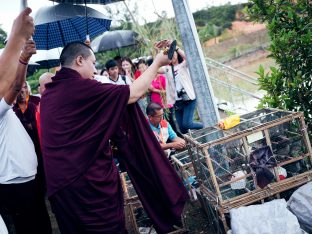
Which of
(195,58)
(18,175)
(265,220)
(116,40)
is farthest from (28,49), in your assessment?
(116,40)

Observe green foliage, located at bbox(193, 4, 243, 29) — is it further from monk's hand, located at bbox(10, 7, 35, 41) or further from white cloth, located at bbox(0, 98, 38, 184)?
monk's hand, located at bbox(10, 7, 35, 41)

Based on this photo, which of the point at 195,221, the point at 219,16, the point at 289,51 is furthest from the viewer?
the point at 219,16

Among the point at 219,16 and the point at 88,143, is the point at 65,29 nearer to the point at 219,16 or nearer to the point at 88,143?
the point at 88,143

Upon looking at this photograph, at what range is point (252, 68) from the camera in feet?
66.1

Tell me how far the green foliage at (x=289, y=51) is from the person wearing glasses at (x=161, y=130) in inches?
51.2

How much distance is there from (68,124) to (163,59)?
0.89m

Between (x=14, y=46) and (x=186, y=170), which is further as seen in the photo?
(x=186, y=170)

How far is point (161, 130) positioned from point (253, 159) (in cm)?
182

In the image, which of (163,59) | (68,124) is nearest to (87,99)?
(68,124)

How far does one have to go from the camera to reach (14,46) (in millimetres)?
1713

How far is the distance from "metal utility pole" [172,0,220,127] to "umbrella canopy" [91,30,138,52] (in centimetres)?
557

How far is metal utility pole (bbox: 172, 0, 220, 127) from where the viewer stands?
366 centimetres

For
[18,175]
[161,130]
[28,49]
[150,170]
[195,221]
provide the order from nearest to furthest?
1. [28,49]
2. [150,170]
3. [18,175]
4. [195,221]
5. [161,130]

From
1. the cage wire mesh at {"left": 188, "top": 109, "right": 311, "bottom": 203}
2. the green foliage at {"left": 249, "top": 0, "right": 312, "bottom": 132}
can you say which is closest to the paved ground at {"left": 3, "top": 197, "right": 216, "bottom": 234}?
the cage wire mesh at {"left": 188, "top": 109, "right": 311, "bottom": 203}
